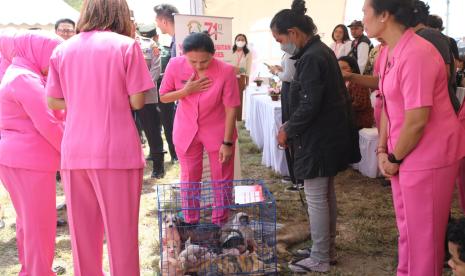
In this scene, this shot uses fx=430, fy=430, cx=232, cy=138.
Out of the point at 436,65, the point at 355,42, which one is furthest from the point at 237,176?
the point at 355,42

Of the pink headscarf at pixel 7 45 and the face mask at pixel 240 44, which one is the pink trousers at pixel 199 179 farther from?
the face mask at pixel 240 44

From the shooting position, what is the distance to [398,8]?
1.76 metres

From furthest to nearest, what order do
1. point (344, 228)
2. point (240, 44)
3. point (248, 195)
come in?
point (240, 44)
point (344, 228)
point (248, 195)

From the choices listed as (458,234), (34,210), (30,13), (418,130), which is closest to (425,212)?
(458,234)

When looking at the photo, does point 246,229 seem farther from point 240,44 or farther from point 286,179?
point 240,44

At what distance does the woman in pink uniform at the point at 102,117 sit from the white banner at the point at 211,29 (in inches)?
73.4

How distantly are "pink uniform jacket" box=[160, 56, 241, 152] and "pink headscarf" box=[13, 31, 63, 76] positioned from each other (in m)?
0.79

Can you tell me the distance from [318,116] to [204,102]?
83 centimetres

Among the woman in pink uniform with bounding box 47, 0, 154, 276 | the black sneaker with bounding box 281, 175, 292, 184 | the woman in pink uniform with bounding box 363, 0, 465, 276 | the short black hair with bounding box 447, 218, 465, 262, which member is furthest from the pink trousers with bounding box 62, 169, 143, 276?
the black sneaker with bounding box 281, 175, 292, 184

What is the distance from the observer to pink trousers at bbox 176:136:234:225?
2895mm

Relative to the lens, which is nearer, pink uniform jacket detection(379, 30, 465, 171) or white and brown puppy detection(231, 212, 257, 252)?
pink uniform jacket detection(379, 30, 465, 171)

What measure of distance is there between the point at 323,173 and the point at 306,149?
159 mm

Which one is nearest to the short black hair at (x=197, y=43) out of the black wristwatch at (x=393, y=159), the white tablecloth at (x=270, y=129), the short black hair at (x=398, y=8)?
the short black hair at (x=398, y=8)

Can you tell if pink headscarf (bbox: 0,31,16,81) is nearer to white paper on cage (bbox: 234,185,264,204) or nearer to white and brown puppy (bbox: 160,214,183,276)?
white and brown puppy (bbox: 160,214,183,276)
